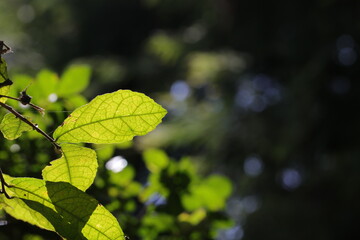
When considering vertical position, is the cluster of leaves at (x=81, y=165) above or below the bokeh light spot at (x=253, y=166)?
below

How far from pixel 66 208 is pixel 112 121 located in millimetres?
58

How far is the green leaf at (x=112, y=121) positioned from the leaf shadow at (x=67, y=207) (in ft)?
0.11

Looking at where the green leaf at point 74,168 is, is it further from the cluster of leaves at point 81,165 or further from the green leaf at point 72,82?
the green leaf at point 72,82

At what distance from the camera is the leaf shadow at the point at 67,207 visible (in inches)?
11.4

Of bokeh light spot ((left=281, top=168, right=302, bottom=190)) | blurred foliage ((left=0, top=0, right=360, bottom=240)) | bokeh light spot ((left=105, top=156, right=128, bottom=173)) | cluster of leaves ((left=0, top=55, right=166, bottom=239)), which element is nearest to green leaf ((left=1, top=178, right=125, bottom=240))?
cluster of leaves ((left=0, top=55, right=166, bottom=239))

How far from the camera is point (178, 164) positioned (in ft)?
2.06

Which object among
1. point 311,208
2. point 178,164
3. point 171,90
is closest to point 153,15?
point 171,90

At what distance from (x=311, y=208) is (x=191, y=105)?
1.32 m

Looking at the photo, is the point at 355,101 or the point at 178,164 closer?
the point at 178,164

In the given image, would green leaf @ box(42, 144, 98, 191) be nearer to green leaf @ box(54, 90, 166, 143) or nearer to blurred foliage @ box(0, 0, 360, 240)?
green leaf @ box(54, 90, 166, 143)

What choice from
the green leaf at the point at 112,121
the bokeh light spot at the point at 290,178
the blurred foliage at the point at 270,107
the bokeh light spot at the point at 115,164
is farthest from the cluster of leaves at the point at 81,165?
the bokeh light spot at the point at 290,178

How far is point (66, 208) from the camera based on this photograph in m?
0.29

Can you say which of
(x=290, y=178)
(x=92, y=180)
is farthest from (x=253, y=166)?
(x=92, y=180)

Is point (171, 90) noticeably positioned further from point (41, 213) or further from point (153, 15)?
point (41, 213)
